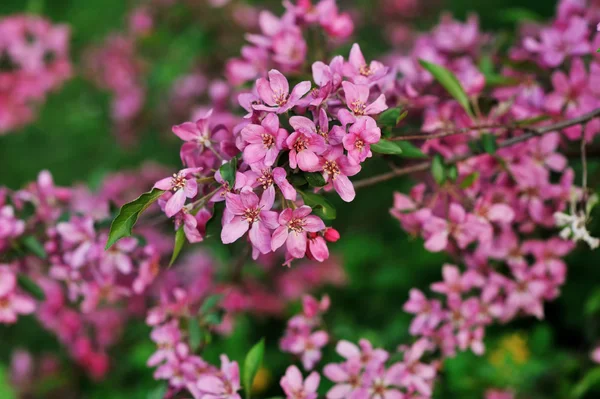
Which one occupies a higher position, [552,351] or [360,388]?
[552,351]

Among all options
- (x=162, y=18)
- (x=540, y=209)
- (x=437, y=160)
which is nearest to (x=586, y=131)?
(x=540, y=209)

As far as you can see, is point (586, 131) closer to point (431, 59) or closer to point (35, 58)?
point (431, 59)

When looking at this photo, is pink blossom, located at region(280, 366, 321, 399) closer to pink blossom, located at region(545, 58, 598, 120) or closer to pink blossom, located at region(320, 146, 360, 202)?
pink blossom, located at region(320, 146, 360, 202)

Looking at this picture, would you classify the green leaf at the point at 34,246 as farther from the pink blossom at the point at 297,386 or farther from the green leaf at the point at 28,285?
the pink blossom at the point at 297,386

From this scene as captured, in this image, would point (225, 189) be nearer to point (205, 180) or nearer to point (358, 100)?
point (205, 180)

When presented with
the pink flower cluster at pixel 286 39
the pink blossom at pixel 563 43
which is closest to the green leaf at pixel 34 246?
the pink flower cluster at pixel 286 39
